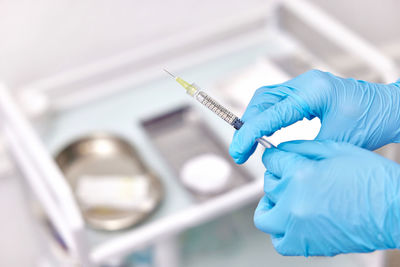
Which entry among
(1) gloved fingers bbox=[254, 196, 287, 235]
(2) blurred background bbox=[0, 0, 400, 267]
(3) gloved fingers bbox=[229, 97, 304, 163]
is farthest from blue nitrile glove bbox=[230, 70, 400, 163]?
(2) blurred background bbox=[0, 0, 400, 267]

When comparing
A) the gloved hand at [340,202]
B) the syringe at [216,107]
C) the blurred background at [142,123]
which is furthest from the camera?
the blurred background at [142,123]

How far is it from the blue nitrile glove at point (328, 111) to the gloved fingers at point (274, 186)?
0.06 m

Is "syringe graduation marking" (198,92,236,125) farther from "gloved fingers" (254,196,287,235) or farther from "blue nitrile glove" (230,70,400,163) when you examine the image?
"gloved fingers" (254,196,287,235)

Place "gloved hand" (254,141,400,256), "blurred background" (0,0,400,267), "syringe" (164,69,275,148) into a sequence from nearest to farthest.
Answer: "gloved hand" (254,141,400,256)
"syringe" (164,69,275,148)
"blurred background" (0,0,400,267)

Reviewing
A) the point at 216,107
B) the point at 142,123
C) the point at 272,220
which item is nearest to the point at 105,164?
the point at 142,123

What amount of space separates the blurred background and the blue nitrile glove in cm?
32

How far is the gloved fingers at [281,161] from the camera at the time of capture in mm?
918

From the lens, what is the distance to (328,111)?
3.26 ft

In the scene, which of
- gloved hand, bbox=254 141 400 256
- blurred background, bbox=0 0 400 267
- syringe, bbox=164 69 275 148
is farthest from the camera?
blurred background, bbox=0 0 400 267

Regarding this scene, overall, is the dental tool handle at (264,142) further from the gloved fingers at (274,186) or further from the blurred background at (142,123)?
the blurred background at (142,123)

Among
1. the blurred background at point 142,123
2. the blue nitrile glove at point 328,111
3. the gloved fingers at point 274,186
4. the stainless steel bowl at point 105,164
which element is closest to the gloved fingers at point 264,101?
the blue nitrile glove at point 328,111

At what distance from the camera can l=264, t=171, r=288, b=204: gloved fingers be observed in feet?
3.04

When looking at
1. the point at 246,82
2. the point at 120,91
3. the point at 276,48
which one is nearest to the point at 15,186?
the point at 120,91

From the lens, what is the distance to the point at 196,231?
6.00ft
